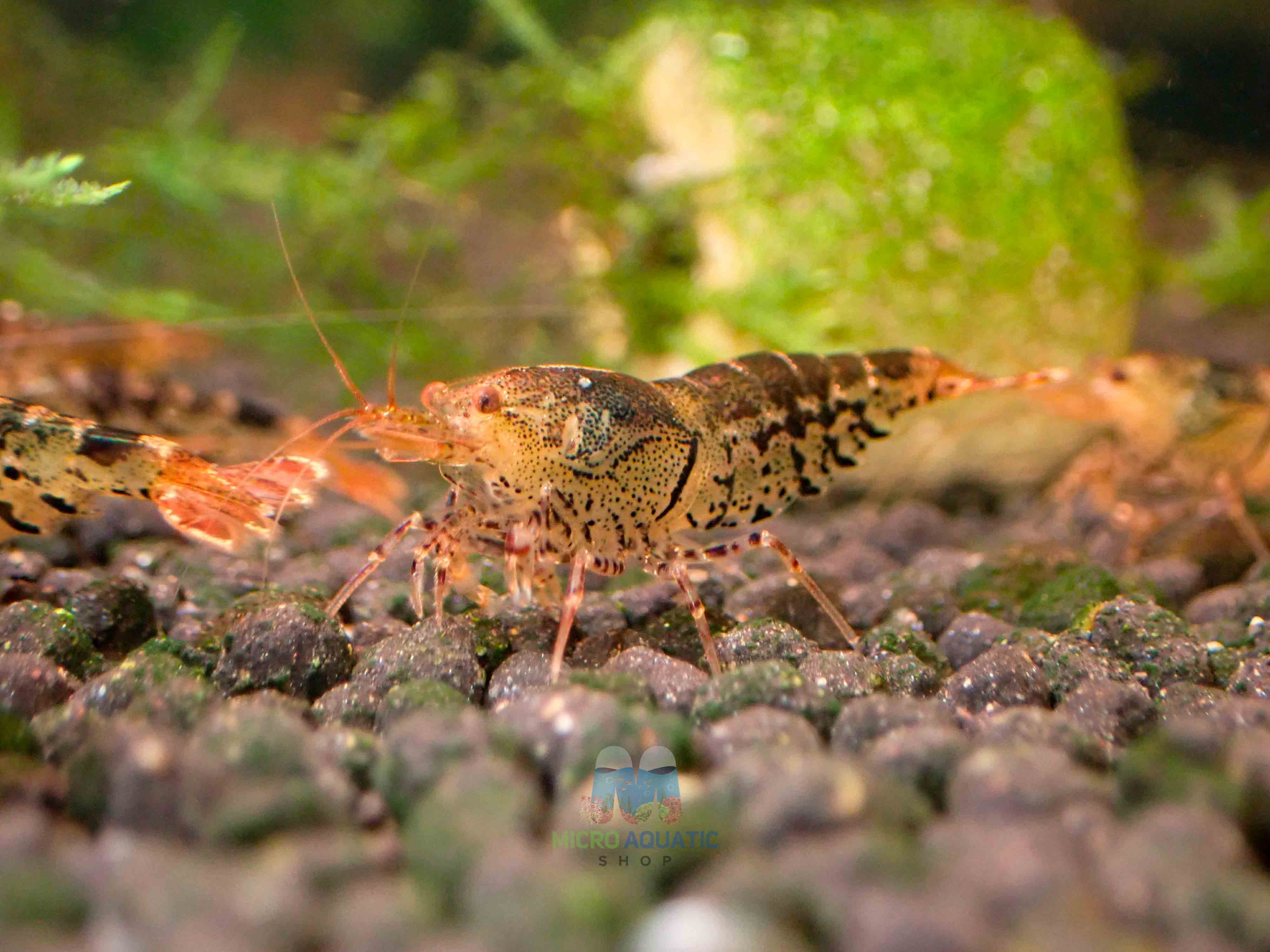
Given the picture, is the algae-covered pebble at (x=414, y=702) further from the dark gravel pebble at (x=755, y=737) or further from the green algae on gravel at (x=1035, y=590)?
the green algae on gravel at (x=1035, y=590)

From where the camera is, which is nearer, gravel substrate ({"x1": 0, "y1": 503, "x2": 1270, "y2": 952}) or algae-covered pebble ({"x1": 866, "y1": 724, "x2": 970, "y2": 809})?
gravel substrate ({"x1": 0, "y1": 503, "x2": 1270, "y2": 952})

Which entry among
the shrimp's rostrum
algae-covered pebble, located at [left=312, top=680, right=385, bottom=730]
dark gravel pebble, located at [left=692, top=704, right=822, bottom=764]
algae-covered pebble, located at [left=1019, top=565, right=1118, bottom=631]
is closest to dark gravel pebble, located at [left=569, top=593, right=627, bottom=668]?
the shrimp's rostrum

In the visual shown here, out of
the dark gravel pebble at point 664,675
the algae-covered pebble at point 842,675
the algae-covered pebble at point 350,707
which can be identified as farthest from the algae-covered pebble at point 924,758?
the algae-covered pebble at point 350,707

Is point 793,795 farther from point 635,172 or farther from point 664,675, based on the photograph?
point 635,172

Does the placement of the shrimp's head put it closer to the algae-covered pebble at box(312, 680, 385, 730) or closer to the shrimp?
the algae-covered pebble at box(312, 680, 385, 730)


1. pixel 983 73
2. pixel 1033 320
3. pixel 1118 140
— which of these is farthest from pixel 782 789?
pixel 1118 140

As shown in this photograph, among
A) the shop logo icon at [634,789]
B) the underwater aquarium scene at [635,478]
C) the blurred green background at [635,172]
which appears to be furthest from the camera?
the blurred green background at [635,172]

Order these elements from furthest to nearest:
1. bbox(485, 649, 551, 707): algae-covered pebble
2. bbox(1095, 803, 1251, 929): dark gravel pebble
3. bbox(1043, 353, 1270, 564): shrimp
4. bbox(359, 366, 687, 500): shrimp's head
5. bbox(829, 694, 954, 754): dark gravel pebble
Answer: bbox(1043, 353, 1270, 564): shrimp < bbox(359, 366, 687, 500): shrimp's head < bbox(485, 649, 551, 707): algae-covered pebble < bbox(829, 694, 954, 754): dark gravel pebble < bbox(1095, 803, 1251, 929): dark gravel pebble

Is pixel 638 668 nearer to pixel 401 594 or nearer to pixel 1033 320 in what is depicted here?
pixel 401 594
